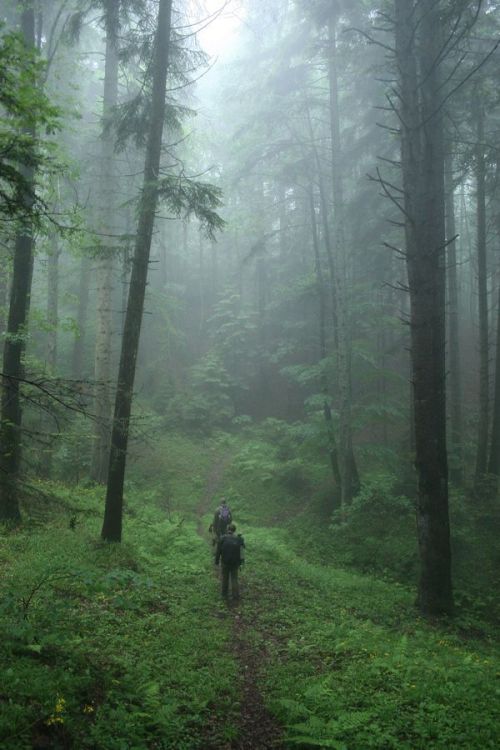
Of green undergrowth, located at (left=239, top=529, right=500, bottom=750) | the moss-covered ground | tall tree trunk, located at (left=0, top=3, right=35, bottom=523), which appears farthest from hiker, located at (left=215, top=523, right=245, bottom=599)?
tall tree trunk, located at (left=0, top=3, right=35, bottom=523)

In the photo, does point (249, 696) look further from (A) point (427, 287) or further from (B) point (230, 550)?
(A) point (427, 287)

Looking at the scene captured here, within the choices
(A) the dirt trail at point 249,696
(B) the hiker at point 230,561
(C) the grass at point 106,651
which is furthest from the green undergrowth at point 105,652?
(B) the hiker at point 230,561

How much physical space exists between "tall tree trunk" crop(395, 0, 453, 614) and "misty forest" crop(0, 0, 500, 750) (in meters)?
0.04

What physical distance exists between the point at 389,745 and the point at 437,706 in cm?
82

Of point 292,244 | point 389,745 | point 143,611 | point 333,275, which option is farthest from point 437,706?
point 292,244

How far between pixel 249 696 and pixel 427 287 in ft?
23.1

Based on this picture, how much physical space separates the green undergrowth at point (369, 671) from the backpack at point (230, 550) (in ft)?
2.75

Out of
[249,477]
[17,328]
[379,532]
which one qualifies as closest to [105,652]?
[17,328]

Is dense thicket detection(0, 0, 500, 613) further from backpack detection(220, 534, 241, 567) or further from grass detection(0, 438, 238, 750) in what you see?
backpack detection(220, 534, 241, 567)

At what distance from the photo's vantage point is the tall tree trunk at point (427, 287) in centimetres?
815

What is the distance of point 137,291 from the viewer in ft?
31.1

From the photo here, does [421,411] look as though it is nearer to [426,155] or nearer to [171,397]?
[426,155]

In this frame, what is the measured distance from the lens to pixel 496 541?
11789 millimetres

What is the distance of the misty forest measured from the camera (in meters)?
4.65
